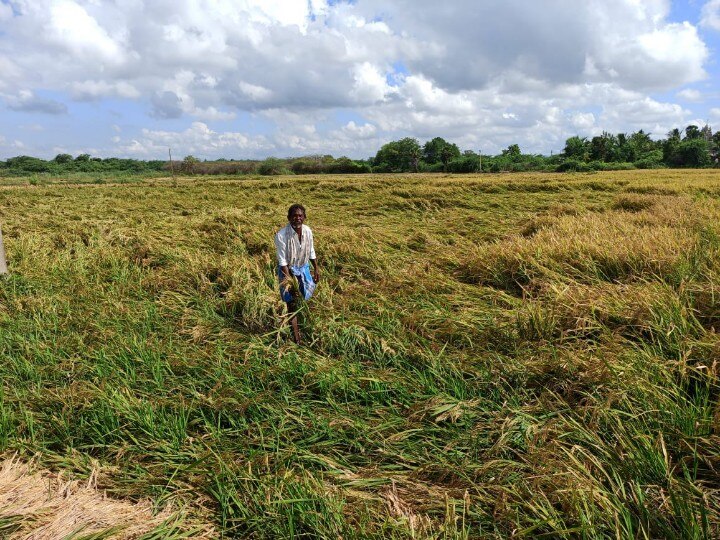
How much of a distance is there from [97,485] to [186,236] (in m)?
6.09

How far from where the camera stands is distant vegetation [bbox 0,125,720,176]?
48.1 m

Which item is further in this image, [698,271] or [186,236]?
[186,236]

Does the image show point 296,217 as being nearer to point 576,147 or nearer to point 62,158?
point 576,147

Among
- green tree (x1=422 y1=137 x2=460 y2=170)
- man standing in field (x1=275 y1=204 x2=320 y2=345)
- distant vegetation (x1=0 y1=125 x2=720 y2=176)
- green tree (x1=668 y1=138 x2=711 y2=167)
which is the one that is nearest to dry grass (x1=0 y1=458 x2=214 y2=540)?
man standing in field (x1=275 y1=204 x2=320 y2=345)

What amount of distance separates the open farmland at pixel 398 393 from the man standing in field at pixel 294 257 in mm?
219

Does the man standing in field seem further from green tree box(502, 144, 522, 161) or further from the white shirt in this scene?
green tree box(502, 144, 522, 161)

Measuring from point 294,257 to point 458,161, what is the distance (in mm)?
59267

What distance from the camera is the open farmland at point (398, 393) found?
175cm

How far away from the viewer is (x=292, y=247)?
12.3 feet

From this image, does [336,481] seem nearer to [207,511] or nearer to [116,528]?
[207,511]

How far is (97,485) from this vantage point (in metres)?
2.04

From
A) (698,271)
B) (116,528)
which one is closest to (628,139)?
(698,271)

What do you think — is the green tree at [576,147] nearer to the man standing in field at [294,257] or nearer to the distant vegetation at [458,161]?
the distant vegetation at [458,161]

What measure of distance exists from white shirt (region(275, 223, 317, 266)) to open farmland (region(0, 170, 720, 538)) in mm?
485
